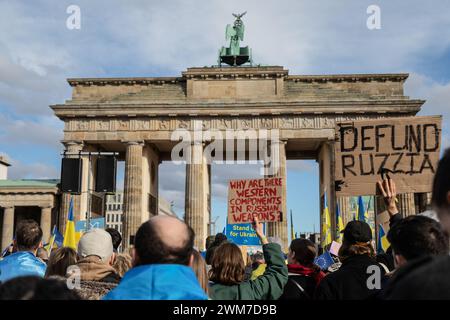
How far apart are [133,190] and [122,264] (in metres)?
34.9

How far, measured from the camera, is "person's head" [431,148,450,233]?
6.79 feet

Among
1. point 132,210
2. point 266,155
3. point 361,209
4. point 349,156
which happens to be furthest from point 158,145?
point 349,156

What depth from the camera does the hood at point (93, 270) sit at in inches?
181

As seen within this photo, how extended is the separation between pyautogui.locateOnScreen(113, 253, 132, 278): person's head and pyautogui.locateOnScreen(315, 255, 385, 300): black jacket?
1.90 meters

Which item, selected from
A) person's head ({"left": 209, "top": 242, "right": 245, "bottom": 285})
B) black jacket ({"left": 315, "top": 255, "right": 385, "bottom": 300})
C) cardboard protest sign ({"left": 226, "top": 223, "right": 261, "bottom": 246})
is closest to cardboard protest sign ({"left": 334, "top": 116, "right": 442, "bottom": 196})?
black jacket ({"left": 315, "top": 255, "right": 385, "bottom": 300})

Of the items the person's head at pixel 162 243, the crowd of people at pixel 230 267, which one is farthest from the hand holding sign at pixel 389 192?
the person's head at pixel 162 243

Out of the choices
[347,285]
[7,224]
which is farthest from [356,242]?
[7,224]

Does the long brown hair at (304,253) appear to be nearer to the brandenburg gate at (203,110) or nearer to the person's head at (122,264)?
the person's head at (122,264)

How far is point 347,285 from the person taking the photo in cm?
466

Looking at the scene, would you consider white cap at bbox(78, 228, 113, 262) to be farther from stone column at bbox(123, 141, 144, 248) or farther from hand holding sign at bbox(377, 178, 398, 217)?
stone column at bbox(123, 141, 144, 248)

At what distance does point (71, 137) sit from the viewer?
40.2m
